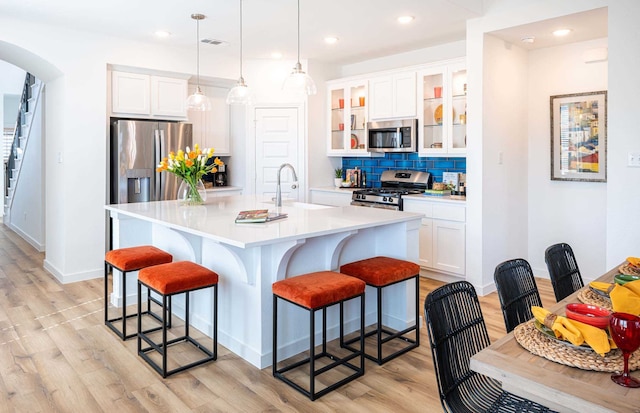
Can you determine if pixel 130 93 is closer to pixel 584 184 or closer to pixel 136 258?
pixel 136 258

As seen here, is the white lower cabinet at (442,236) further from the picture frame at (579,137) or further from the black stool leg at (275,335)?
the black stool leg at (275,335)

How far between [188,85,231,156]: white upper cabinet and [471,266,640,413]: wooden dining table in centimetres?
531

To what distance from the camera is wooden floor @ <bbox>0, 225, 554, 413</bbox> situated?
248 centimetres

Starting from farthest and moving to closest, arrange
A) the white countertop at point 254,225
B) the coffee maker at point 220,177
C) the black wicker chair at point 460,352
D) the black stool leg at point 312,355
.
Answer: the coffee maker at point 220,177, the white countertop at point 254,225, the black stool leg at point 312,355, the black wicker chair at point 460,352

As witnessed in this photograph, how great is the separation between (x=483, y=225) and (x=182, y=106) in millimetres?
3638

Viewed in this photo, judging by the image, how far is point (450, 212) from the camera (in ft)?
15.5

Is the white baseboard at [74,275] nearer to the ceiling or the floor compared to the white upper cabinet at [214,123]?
nearer to the floor

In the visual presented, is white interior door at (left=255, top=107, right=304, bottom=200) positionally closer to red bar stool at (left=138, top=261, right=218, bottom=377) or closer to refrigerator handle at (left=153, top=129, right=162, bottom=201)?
refrigerator handle at (left=153, top=129, right=162, bottom=201)

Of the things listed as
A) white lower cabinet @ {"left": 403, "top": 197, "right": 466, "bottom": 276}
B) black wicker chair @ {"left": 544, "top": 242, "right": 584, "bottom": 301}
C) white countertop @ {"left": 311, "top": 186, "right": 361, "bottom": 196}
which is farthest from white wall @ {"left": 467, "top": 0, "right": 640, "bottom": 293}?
white countertop @ {"left": 311, "top": 186, "right": 361, "bottom": 196}

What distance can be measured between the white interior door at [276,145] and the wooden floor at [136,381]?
117 inches

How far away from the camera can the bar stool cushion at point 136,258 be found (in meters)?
3.31

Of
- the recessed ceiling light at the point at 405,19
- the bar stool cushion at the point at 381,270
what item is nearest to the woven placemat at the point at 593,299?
the bar stool cushion at the point at 381,270

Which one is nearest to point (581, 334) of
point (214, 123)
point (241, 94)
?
point (241, 94)

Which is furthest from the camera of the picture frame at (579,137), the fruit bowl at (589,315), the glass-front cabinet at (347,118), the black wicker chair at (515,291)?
the glass-front cabinet at (347,118)
